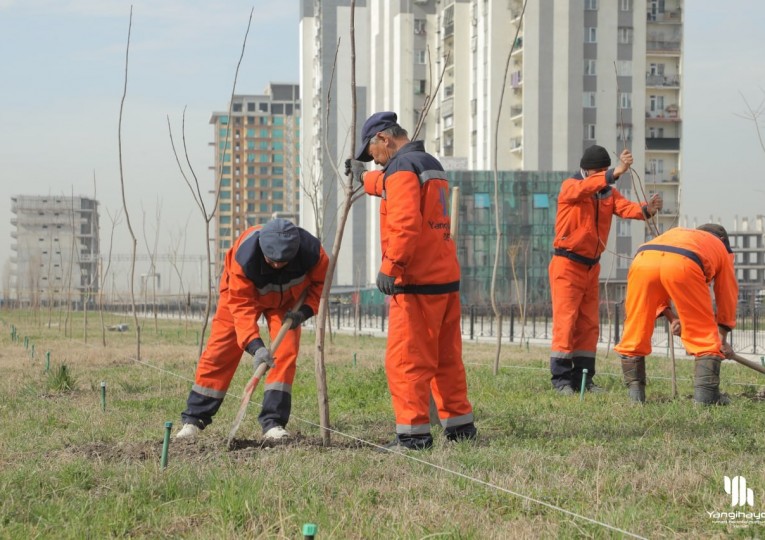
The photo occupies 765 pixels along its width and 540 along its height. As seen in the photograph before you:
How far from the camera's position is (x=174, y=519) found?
154 inches

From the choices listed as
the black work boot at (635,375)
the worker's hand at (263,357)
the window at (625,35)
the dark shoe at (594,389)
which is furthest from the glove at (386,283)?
the window at (625,35)

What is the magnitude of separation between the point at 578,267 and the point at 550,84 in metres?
41.6

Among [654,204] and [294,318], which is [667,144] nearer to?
[654,204]

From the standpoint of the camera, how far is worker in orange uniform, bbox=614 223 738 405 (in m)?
6.98

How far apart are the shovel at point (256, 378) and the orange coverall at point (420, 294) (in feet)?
2.16

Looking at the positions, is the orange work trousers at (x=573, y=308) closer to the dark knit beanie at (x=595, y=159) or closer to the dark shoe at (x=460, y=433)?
the dark knit beanie at (x=595, y=159)

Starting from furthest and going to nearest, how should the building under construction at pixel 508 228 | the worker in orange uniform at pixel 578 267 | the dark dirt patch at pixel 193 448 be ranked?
1. the building under construction at pixel 508 228
2. the worker in orange uniform at pixel 578 267
3. the dark dirt patch at pixel 193 448

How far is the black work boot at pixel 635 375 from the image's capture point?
24.1ft

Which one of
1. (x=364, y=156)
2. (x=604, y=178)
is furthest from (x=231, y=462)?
(x=604, y=178)

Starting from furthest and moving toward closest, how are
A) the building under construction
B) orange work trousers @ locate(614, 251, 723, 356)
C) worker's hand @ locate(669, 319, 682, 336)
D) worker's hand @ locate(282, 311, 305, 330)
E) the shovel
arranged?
1. the building under construction
2. worker's hand @ locate(669, 319, 682, 336)
3. orange work trousers @ locate(614, 251, 723, 356)
4. worker's hand @ locate(282, 311, 305, 330)
5. the shovel

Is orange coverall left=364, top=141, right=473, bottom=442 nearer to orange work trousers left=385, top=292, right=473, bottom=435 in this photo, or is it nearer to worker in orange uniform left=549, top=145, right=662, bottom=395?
orange work trousers left=385, top=292, right=473, bottom=435

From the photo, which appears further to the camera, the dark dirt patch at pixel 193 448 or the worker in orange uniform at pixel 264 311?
the worker in orange uniform at pixel 264 311

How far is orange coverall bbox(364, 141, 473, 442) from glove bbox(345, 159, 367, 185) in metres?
0.16

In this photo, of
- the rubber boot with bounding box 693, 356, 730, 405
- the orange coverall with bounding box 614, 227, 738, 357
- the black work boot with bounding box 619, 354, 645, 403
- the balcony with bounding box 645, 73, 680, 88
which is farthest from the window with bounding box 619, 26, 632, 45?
the rubber boot with bounding box 693, 356, 730, 405
